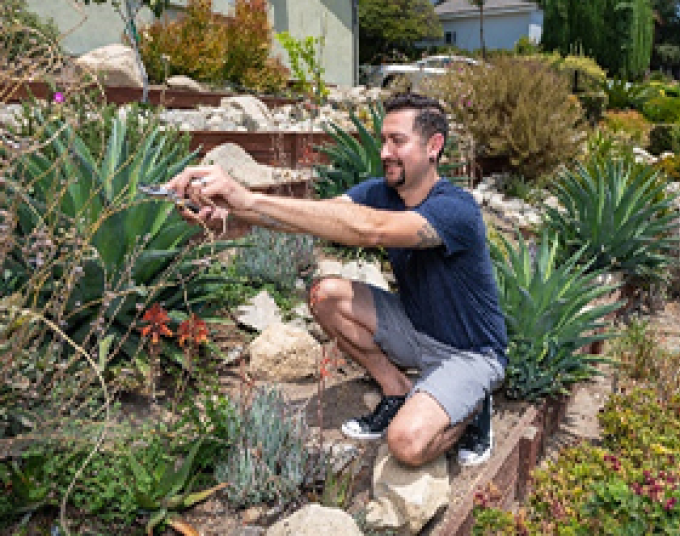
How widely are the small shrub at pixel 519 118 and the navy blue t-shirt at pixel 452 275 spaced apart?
6076 mm

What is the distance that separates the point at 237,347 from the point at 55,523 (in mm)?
1633

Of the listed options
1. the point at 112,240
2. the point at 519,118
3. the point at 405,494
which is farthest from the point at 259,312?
the point at 519,118

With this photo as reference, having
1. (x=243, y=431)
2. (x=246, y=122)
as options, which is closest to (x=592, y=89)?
(x=246, y=122)

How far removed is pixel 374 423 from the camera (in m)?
3.29

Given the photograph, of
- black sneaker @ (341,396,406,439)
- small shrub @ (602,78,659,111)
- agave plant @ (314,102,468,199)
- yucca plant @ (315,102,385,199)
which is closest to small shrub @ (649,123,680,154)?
small shrub @ (602,78,659,111)

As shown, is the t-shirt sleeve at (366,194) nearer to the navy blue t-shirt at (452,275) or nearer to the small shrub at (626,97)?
the navy blue t-shirt at (452,275)

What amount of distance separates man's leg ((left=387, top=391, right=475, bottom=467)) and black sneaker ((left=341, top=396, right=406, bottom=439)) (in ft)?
0.99

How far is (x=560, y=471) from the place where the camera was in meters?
3.17

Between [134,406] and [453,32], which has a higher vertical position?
[453,32]

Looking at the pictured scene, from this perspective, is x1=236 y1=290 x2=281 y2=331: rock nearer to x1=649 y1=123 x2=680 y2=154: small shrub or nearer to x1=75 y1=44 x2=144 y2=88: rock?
x1=75 y1=44 x2=144 y2=88: rock

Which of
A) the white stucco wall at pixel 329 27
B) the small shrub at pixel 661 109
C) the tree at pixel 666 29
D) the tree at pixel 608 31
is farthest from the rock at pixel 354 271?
the tree at pixel 666 29

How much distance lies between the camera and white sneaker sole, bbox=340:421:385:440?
326cm

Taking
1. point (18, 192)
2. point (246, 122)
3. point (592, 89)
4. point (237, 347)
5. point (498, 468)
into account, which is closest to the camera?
point (18, 192)

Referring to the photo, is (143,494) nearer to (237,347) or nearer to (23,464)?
(23,464)
